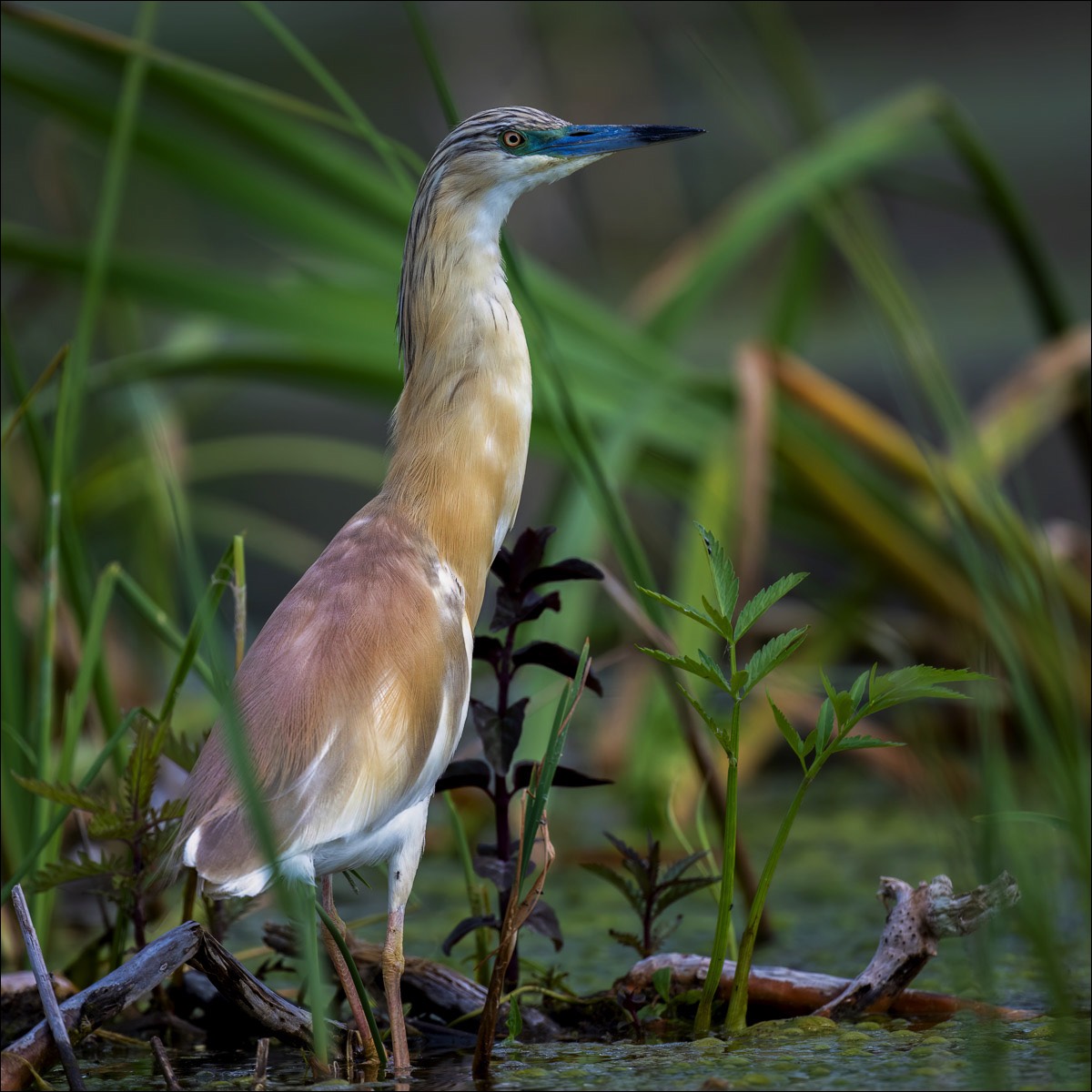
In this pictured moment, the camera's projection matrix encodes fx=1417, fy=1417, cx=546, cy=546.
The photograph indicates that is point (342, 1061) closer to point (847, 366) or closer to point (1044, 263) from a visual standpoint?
point (1044, 263)

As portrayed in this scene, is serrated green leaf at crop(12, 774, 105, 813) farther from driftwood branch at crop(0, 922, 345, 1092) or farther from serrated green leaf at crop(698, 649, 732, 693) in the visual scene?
serrated green leaf at crop(698, 649, 732, 693)

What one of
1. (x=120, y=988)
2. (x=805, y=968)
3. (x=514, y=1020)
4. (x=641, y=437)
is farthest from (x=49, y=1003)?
(x=641, y=437)

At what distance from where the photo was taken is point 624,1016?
1.24 m

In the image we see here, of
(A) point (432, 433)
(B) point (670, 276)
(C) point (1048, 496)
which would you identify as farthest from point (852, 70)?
(A) point (432, 433)

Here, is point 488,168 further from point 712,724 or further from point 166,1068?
point 166,1068

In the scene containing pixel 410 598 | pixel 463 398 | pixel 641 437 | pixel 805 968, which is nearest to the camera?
pixel 410 598

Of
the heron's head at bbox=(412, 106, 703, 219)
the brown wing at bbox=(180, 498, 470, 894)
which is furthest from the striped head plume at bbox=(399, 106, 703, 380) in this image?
the brown wing at bbox=(180, 498, 470, 894)

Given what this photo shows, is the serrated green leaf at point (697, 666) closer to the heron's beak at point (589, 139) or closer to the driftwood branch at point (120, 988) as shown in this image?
the driftwood branch at point (120, 988)

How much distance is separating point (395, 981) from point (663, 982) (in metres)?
0.22

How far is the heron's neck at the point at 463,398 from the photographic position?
1.30 metres

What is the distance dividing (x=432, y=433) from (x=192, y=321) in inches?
65.0

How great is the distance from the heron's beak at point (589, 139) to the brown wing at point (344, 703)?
1.27ft

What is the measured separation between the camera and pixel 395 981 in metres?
1.15

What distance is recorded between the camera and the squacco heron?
1.10 metres
